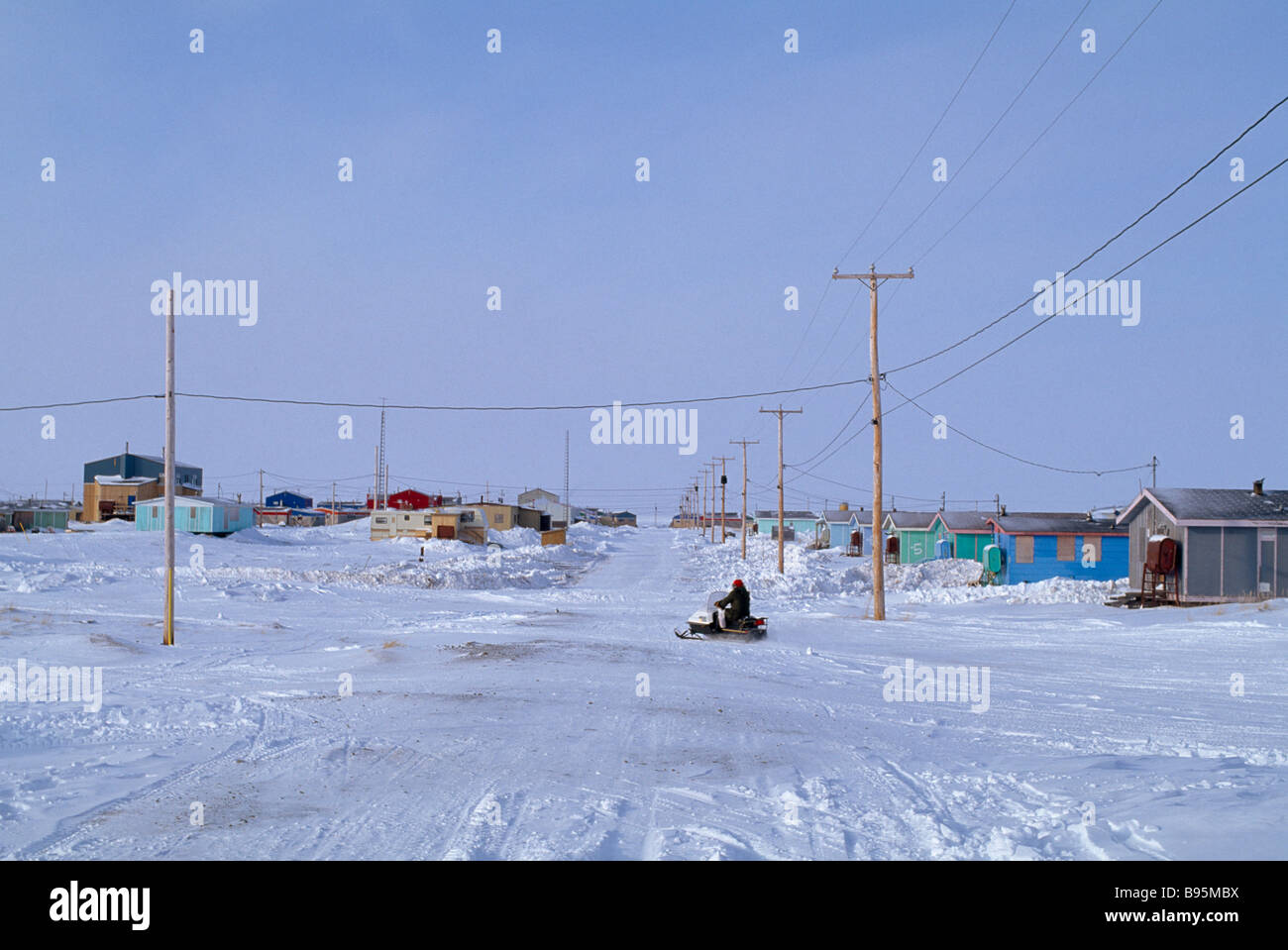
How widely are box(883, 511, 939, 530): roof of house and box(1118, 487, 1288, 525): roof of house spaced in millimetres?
28101

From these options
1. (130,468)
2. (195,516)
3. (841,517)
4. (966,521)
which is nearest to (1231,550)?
(966,521)

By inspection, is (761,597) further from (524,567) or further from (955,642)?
(524,567)

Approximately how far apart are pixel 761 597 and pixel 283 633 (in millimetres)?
17538

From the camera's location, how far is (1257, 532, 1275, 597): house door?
2945 cm

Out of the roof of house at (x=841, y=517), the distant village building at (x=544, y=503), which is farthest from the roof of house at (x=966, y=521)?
the distant village building at (x=544, y=503)

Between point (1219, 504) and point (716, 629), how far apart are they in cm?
2164

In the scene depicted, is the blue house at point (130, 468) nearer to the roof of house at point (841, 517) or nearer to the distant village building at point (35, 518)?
the distant village building at point (35, 518)

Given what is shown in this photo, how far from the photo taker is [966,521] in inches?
2174

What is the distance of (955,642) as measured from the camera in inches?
784

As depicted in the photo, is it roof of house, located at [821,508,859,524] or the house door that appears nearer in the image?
the house door

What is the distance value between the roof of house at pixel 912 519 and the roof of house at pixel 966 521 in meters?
4.11

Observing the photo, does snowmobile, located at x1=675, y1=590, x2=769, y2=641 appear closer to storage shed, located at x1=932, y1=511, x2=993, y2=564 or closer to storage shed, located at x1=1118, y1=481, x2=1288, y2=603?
storage shed, located at x1=1118, y1=481, x2=1288, y2=603

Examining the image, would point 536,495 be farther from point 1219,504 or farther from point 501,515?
point 1219,504

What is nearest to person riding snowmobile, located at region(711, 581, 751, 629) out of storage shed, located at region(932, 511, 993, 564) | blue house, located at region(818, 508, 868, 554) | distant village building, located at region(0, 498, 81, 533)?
storage shed, located at region(932, 511, 993, 564)
